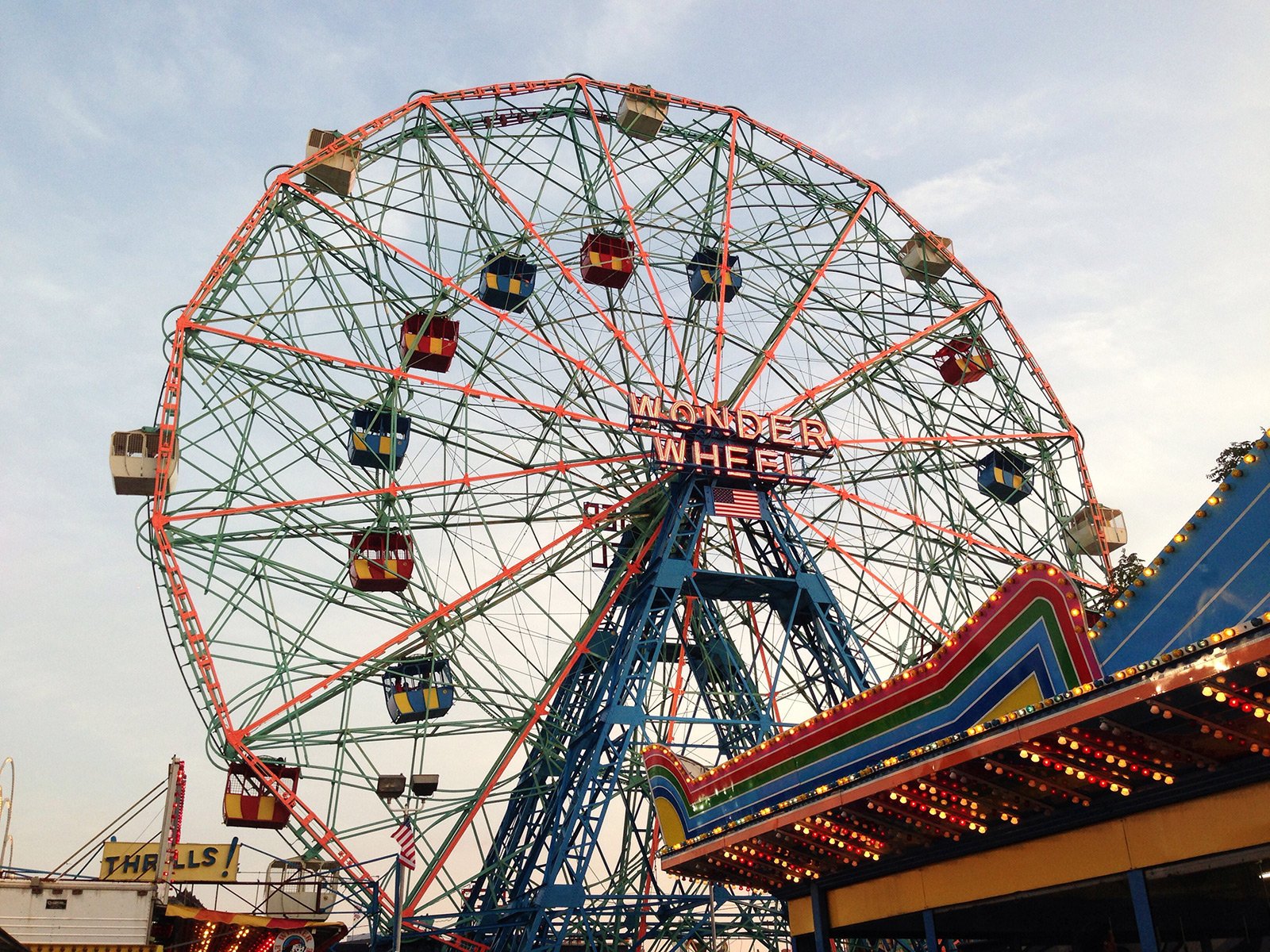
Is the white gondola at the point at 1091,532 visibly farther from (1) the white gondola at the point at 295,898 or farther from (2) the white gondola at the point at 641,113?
(1) the white gondola at the point at 295,898

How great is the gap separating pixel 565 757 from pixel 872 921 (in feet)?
32.6

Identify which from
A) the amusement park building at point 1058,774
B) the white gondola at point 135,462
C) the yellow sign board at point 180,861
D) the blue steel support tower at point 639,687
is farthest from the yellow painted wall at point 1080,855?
the yellow sign board at point 180,861

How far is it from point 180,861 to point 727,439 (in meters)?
15.2

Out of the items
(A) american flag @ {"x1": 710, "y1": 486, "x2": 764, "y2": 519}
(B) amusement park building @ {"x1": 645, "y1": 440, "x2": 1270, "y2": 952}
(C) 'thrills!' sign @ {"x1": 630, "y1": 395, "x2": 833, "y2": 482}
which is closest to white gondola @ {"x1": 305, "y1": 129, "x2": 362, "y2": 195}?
(C) 'thrills!' sign @ {"x1": 630, "y1": 395, "x2": 833, "y2": 482}

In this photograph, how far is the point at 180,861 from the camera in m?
27.1

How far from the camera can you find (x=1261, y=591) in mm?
9461

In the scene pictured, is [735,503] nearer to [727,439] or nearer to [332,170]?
[727,439]

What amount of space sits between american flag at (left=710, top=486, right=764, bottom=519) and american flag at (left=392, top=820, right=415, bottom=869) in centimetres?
889

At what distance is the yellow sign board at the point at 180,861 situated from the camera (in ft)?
85.7

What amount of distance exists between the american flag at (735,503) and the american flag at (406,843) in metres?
8.89

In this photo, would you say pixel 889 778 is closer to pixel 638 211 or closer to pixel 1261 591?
pixel 1261 591

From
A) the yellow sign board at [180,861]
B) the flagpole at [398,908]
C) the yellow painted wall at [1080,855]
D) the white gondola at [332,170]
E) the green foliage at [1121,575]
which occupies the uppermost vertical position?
the white gondola at [332,170]

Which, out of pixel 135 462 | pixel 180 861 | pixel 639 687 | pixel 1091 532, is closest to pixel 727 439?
pixel 639 687

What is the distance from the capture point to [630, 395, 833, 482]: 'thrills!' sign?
83.4ft
